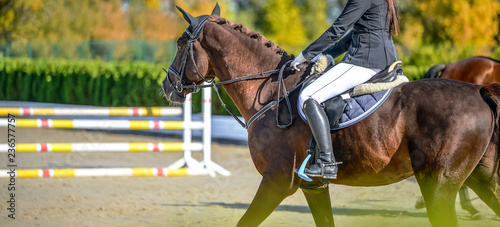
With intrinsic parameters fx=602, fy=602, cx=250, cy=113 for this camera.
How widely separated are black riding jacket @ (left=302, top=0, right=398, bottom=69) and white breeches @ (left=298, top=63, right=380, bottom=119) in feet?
0.17

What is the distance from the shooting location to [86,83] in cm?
2102

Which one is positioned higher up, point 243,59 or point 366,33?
point 366,33

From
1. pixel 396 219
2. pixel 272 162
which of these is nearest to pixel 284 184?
pixel 272 162

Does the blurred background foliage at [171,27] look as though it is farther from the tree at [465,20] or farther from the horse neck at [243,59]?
the horse neck at [243,59]

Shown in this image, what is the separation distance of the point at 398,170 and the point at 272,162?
0.93 metres

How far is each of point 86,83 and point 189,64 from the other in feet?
55.1

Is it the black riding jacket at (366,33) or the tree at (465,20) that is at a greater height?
the tree at (465,20)

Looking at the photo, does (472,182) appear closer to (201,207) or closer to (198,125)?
(201,207)

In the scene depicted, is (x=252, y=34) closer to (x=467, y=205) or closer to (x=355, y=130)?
(x=355, y=130)

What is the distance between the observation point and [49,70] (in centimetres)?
2267

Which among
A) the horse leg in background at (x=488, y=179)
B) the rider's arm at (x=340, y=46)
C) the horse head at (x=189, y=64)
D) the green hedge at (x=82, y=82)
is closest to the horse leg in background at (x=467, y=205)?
the horse leg in background at (x=488, y=179)

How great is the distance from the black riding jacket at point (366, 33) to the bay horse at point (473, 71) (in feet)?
18.2

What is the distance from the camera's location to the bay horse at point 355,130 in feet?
13.5

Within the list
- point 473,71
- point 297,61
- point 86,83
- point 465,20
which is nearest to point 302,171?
point 297,61
